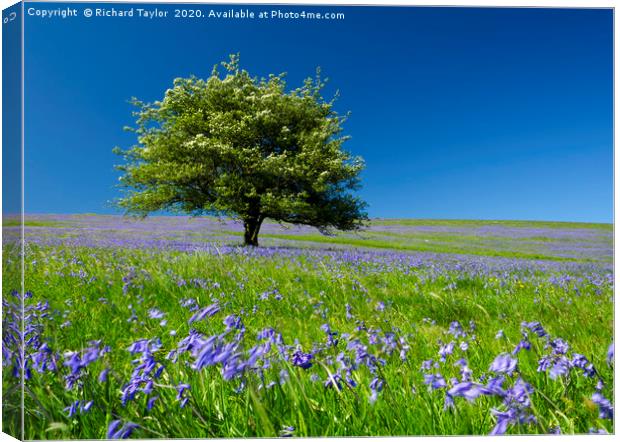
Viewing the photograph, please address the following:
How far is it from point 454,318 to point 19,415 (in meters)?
2.96

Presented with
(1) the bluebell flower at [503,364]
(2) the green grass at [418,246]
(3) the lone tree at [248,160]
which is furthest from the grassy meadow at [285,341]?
(3) the lone tree at [248,160]

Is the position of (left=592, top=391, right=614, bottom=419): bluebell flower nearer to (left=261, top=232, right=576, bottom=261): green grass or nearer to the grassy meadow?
the grassy meadow

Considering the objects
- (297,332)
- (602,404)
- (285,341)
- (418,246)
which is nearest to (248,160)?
(297,332)

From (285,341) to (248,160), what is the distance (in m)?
2.65

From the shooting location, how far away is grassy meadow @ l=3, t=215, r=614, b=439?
6.93ft

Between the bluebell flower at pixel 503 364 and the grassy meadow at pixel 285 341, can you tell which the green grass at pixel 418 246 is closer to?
the grassy meadow at pixel 285 341

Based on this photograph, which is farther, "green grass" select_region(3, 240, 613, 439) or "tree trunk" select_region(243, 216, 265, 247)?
"tree trunk" select_region(243, 216, 265, 247)

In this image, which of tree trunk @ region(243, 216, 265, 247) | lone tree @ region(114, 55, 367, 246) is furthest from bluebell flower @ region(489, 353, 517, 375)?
tree trunk @ region(243, 216, 265, 247)

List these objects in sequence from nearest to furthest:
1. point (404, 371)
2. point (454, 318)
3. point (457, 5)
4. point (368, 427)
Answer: point (368, 427) → point (404, 371) → point (457, 5) → point (454, 318)

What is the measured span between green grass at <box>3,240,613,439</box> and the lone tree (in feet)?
2.07

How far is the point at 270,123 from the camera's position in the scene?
207 inches

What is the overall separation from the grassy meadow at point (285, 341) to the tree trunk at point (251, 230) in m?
0.10

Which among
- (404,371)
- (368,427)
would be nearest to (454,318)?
(404,371)

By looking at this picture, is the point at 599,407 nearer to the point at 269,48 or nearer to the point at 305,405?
the point at 305,405
